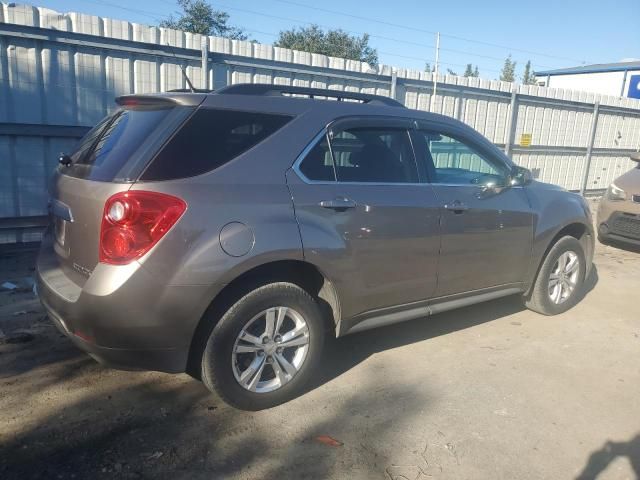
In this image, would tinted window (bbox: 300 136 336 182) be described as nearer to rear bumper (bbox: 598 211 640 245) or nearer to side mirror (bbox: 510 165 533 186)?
side mirror (bbox: 510 165 533 186)

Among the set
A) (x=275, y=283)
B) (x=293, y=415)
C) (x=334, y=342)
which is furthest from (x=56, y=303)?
(x=334, y=342)

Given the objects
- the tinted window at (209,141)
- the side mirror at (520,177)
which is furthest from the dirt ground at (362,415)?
the tinted window at (209,141)

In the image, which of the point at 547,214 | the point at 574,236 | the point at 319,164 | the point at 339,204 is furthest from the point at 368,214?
the point at 574,236

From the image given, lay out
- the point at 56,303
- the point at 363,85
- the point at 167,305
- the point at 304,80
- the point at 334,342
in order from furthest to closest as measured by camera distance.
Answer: the point at 363,85, the point at 304,80, the point at 334,342, the point at 56,303, the point at 167,305

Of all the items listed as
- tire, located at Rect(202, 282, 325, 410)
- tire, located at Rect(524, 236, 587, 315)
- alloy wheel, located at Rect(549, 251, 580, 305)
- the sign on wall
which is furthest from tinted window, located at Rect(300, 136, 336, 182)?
the sign on wall

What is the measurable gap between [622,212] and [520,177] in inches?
174

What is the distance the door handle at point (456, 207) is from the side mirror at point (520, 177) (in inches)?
28.7

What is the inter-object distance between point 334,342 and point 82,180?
229 cm

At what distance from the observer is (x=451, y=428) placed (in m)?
3.12

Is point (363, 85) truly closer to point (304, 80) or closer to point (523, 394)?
point (304, 80)

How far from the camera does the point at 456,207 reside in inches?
154

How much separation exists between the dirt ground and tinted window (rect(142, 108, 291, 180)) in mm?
1437

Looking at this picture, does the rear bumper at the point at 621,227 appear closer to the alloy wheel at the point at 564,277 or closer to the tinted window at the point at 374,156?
the alloy wheel at the point at 564,277

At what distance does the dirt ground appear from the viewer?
272 centimetres
